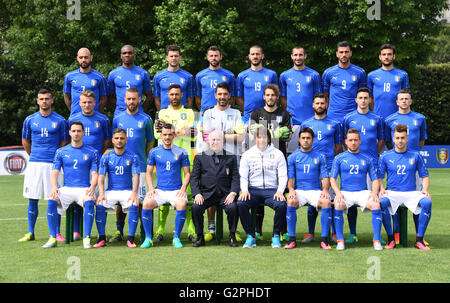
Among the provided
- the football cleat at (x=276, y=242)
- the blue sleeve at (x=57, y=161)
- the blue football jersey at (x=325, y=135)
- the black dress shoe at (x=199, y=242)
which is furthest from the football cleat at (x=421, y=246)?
the blue sleeve at (x=57, y=161)

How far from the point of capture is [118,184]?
8391mm

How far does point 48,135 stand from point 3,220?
3329 millimetres

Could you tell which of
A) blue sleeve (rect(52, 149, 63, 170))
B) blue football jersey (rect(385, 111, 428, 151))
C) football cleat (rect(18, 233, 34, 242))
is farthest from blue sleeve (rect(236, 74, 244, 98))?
football cleat (rect(18, 233, 34, 242))

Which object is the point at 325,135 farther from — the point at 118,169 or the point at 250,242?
the point at 118,169

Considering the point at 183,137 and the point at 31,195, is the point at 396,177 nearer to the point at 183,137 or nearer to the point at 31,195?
the point at 183,137

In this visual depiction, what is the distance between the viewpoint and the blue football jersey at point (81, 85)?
30.5 feet

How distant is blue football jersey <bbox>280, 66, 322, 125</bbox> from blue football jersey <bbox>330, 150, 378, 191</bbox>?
3.89 ft

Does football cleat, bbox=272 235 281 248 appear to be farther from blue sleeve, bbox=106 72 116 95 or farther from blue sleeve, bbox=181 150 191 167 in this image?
blue sleeve, bbox=106 72 116 95

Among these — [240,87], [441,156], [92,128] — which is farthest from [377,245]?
[441,156]

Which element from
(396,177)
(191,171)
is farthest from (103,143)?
(396,177)

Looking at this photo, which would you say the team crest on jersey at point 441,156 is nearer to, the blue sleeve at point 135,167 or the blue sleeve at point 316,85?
the blue sleeve at point 316,85

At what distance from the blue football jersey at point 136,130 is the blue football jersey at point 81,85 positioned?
0.72 metres

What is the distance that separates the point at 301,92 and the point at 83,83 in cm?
328

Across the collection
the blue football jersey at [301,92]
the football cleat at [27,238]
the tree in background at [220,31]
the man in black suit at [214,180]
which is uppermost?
the tree in background at [220,31]
